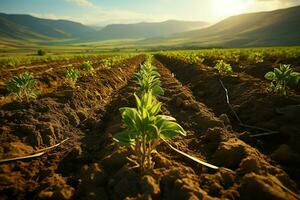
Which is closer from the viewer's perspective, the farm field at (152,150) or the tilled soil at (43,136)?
the farm field at (152,150)

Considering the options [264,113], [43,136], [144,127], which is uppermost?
[144,127]

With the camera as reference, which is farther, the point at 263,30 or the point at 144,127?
the point at 263,30

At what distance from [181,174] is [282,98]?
387 cm

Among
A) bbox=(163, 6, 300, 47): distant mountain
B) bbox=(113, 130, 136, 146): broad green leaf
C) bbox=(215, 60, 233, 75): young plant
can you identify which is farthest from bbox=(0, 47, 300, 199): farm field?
bbox=(163, 6, 300, 47): distant mountain

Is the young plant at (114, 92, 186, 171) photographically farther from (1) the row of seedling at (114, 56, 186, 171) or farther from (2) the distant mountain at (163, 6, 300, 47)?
(2) the distant mountain at (163, 6, 300, 47)

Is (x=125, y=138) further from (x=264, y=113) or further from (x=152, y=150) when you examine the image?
(x=264, y=113)

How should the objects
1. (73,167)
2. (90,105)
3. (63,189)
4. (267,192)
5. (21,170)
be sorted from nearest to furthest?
(267,192) < (63,189) < (21,170) < (73,167) < (90,105)

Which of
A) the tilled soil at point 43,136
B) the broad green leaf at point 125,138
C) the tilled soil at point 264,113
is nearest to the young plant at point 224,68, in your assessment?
the tilled soil at point 264,113

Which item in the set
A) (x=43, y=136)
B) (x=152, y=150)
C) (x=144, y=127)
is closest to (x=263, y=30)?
(x=43, y=136)

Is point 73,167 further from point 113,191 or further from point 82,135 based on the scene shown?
point 82,135

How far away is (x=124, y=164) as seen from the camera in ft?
11.8

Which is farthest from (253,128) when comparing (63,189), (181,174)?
(63,189)

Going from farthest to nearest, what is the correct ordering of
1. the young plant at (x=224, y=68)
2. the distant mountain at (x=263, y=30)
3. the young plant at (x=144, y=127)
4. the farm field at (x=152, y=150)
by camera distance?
the distant mountain at (x=263, y=30) < the young plant at (x=224, y=68) < the young plant at (x=144, y=127) < the farm field at (x=152, y=150)

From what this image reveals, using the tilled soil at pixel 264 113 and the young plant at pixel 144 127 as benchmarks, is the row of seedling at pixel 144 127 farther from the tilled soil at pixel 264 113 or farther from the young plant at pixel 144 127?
the tilled soil at pixel 264 113
